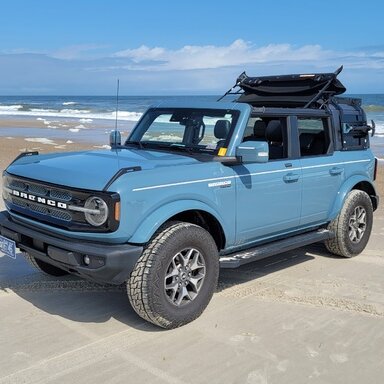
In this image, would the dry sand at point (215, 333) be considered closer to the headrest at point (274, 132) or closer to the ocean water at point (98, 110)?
the headrest at point (274, 132)

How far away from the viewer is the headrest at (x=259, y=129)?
18.5 ft

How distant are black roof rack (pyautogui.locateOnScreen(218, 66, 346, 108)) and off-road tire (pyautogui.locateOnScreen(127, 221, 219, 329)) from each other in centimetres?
256

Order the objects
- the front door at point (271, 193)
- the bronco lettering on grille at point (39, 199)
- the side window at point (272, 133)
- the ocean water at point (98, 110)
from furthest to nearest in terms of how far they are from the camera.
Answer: the ocean water at point (98, 110) → the side window at point (272, 133) → the front door at point (271, 193) → the bronco lettering on grille at point (39, 199)

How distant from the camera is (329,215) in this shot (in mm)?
5840

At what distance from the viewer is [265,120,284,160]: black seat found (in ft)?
17.6

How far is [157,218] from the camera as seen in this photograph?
13.0 feet

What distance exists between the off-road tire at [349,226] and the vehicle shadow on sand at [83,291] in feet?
1.47

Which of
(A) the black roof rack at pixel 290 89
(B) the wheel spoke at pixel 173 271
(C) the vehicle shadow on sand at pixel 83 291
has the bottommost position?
(C) the vehicle shadow on sand at pixel 83 291

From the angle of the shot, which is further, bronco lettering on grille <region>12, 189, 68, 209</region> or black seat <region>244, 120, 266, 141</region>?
black seat <region>244, 120, 266, 141</region>

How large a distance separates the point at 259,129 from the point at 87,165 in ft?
7.35

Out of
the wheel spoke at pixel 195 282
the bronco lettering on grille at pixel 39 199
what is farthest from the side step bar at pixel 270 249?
the bronco lettering on grille at pixel 39 199

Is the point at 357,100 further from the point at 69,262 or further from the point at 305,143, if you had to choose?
the point at 69,262

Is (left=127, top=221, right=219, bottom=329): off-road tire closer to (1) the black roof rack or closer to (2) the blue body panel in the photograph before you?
(2) the blue body panel

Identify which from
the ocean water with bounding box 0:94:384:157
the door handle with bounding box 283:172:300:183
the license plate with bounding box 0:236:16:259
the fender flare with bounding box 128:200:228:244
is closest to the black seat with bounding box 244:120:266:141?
the ocean water with bounding box 0:94:384:157
